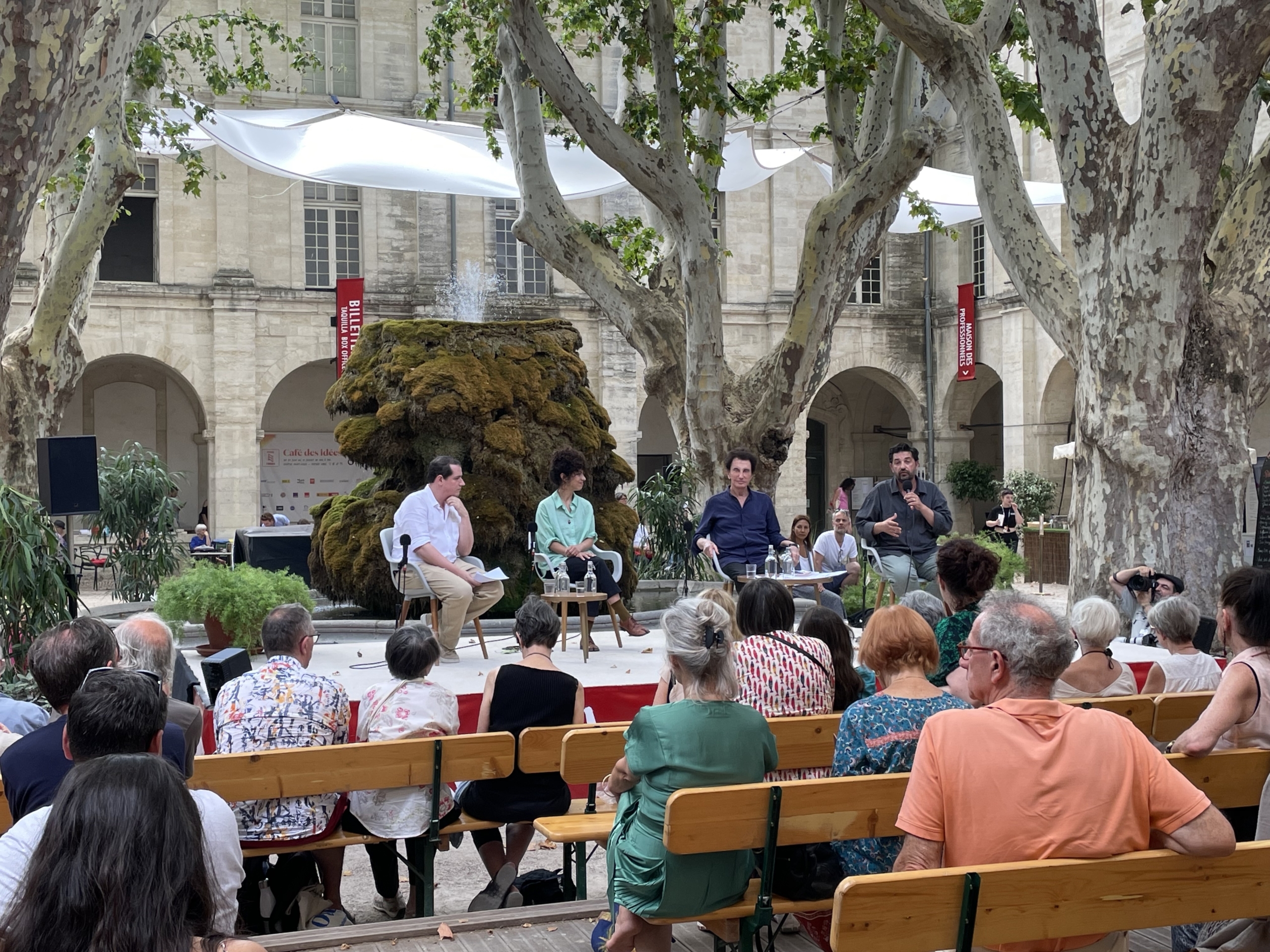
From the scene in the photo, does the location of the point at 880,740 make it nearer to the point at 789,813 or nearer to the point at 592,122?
the point at 789,813

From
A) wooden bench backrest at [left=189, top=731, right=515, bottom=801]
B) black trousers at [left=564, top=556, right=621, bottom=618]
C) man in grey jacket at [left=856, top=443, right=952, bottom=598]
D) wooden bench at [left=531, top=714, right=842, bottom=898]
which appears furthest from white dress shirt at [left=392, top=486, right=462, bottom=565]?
wooden bench at [left=531, top=714, right=842, bottom=898]

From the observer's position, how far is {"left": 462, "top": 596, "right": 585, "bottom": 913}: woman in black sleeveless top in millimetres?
4422

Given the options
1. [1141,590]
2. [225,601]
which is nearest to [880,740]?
[1141,590]

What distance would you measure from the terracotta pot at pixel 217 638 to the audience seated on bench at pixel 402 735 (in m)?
4.16

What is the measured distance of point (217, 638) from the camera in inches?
339

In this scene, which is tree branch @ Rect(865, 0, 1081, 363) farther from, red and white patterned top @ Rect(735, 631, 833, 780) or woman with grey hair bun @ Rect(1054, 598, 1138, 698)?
red and white patterned top @ Rect(735, 631, 833, 780)

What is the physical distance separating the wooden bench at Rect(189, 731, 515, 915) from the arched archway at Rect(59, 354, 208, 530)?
76.1ft

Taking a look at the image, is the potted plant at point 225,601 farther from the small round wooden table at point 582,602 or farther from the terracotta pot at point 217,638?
the small round wooden table at point 582,602

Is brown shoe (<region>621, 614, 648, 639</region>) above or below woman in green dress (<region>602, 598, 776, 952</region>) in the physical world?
below

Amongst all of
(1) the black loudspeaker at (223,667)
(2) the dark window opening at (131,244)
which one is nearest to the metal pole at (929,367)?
(2) the dark window opening at (131,244)

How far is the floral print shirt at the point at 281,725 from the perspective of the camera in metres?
4.09

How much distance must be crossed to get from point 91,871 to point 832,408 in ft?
101

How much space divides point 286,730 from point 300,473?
23.1 m

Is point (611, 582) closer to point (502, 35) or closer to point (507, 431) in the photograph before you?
point (507, 431)
